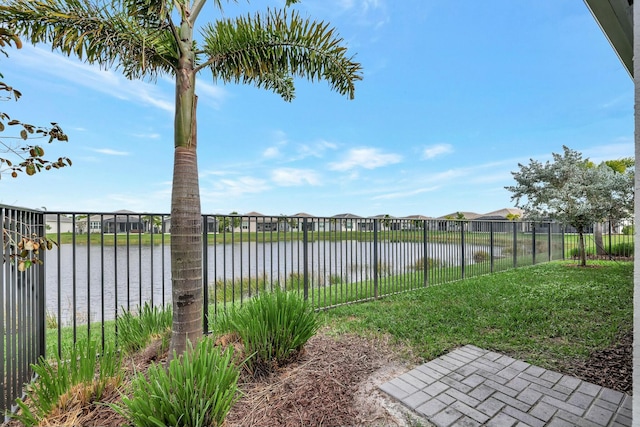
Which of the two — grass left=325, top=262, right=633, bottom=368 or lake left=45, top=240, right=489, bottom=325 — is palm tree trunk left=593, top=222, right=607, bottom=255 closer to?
grass left=325, top=262, right=633, bottom=368

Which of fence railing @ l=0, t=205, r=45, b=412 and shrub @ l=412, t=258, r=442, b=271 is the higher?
fence railing @ l=0, t=205, r=45, b=412

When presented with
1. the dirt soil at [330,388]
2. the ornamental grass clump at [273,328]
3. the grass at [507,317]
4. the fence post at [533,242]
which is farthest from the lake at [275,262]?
the fence post at [533,242]

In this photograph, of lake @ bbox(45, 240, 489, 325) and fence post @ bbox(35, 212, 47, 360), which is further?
lake @ bbox(45, 240, 489, 325)

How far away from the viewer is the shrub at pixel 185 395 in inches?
57.8

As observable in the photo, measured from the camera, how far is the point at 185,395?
1.53m

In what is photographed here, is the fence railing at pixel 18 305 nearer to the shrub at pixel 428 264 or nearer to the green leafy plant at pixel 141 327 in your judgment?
the green leafy plant at pixel 141 327

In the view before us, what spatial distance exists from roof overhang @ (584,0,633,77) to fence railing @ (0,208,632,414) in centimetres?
378

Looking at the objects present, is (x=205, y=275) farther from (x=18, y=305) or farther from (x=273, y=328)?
(x=18, y=305)

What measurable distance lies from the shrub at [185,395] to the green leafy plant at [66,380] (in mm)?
618

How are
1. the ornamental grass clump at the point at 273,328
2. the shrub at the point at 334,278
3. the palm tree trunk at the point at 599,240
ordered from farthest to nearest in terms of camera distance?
the palm tree trunk at the point at 599,240, the shrub at the point at 334,278, the ornamental grass clump at the point at 273,328

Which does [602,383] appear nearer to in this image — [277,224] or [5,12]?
[277,224]

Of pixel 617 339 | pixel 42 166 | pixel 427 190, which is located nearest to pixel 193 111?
pixel 42 166

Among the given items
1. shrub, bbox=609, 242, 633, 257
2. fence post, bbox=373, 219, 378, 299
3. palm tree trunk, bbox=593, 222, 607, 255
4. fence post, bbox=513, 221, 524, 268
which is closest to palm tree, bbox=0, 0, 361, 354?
fence post, bbox=373, 219, 378, 299

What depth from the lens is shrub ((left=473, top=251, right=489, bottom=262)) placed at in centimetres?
777
